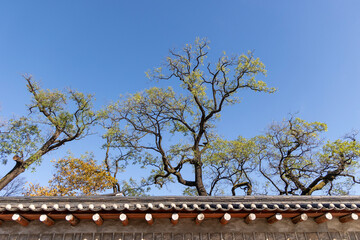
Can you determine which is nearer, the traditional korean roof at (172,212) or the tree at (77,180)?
the traditional korean roof at (172,212)

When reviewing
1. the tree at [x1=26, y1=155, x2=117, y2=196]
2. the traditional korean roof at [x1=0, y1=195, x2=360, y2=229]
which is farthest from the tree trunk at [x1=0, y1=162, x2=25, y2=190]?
the traditional korean roof at [x1=0, y1=195, x2=360, y2=229]

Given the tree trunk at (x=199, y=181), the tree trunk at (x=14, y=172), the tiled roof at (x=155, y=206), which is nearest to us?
the tiled roof at (x=155, y=206)

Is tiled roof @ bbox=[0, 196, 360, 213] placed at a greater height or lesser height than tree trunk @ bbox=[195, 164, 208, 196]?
lesser

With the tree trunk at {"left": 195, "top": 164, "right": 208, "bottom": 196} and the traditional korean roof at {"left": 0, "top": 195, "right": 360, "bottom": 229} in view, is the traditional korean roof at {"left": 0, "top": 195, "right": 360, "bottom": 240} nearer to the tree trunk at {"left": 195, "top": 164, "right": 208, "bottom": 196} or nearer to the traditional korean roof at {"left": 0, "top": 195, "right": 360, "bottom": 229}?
the traditional korean roof at {"left": 0, "top": 195, "right": 360, "bottom": 229}

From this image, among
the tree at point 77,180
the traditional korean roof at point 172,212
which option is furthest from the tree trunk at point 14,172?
the traditional korean roof at point 172,212

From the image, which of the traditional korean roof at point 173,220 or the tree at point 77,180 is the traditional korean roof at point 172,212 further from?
the tree at point 77,180

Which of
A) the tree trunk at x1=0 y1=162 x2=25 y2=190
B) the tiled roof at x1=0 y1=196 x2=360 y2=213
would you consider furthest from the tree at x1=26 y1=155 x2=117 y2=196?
the tiled roof at x1=0 y1=196 x2=360 y2=213

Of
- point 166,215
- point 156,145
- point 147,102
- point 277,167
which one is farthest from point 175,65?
point 166,215

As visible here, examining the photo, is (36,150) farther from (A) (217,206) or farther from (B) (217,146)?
(A) (217,206)

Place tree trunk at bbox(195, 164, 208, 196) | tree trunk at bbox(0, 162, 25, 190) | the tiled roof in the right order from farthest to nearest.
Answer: tree trunk at bbox(195, 164, 208, 196) → tree trunk at bbox(0, 162, 25, 190) → the tiled roof

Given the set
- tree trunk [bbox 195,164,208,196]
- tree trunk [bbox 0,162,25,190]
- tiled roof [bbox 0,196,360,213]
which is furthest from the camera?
tree trunk [bbox 195,164,208,196]

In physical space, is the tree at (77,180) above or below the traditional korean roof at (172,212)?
above

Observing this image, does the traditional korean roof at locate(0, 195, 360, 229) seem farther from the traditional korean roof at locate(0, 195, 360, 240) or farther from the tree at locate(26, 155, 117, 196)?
the tree at locate(26, 155, 117, 196)

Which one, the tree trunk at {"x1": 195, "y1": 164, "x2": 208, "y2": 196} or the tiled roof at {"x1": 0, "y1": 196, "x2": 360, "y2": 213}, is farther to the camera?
the tree trunk at {"x1": 195, "y1": 164, "x2": 208, "y2": 196}
